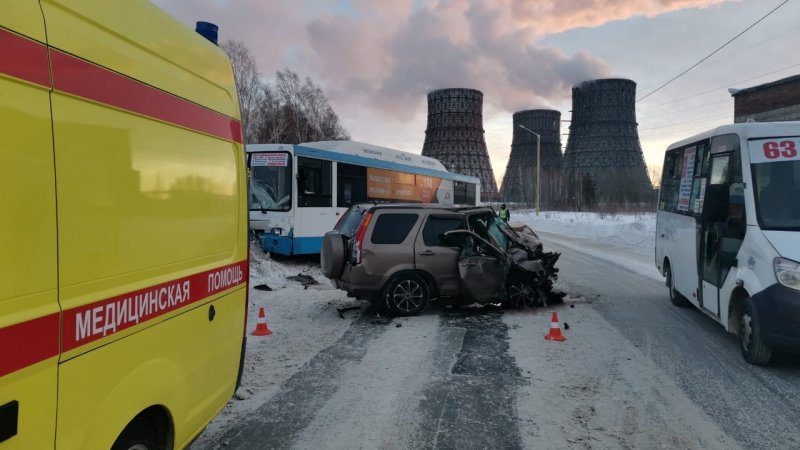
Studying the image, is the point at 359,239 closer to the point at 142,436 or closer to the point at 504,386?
the point at 504,386

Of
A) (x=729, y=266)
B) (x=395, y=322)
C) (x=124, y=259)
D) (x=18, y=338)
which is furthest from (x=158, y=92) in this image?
(x=729, y=266)

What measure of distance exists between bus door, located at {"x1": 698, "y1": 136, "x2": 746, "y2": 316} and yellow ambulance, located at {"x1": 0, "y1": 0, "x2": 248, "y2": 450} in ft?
17.8

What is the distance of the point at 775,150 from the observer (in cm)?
588

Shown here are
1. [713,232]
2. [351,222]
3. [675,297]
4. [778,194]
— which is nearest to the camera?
[778,194]

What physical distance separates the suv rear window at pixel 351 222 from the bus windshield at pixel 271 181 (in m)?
4.95

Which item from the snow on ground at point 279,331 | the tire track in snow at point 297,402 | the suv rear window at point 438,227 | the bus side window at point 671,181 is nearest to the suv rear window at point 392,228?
the suv rear window at point 438,227

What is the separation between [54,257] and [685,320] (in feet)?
26.9

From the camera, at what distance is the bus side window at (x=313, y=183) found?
44.5ft

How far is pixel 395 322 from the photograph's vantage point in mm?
7625

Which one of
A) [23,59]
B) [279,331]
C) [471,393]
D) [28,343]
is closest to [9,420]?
[28,343]

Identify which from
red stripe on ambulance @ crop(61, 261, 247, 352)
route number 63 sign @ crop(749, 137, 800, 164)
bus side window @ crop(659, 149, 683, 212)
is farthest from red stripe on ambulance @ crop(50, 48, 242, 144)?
bus side window @ crop(659, 149, 683, 212)

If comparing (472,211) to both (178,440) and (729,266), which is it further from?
(178,440)

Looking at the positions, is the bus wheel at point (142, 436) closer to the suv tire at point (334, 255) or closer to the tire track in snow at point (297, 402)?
the tire track in snow at point (297, 402)

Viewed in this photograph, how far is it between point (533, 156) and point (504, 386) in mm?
71089
